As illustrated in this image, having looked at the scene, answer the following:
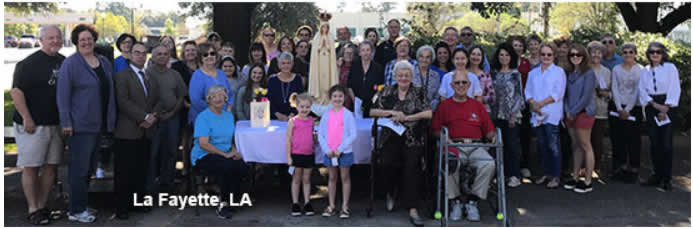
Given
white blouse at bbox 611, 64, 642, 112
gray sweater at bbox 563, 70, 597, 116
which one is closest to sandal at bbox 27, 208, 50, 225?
gray sweater at bbox 563, 70, 597, 116

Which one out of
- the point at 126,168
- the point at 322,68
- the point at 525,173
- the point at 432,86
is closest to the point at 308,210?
the point at 322,68

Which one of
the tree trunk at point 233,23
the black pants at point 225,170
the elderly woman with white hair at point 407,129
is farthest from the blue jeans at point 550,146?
the tree trunk at point 233,23

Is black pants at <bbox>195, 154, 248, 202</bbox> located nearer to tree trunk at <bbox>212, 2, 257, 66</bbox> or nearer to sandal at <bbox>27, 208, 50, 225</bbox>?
sandal at <bbox>27, 208, 50, 225</bbox>

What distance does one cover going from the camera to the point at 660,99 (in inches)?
298

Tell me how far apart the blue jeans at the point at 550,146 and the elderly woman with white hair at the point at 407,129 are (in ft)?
6.09

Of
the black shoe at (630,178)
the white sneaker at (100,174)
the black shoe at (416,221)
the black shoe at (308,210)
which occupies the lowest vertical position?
the black shoe at (416,221)

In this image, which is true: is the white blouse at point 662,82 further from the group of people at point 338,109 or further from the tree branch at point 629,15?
the tree branch at point 629,15

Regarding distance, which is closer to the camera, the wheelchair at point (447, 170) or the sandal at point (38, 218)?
the wheelchair at point (447, 170)

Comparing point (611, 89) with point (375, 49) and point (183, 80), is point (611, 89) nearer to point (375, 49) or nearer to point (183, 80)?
point (375, 49)

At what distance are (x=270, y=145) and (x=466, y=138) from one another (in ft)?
6.27

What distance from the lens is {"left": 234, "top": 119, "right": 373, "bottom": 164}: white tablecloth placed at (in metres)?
6.66

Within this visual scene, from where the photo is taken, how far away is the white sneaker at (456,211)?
253 inches

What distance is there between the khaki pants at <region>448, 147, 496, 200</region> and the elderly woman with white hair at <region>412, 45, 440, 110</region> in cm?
99

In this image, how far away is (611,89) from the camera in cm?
788
